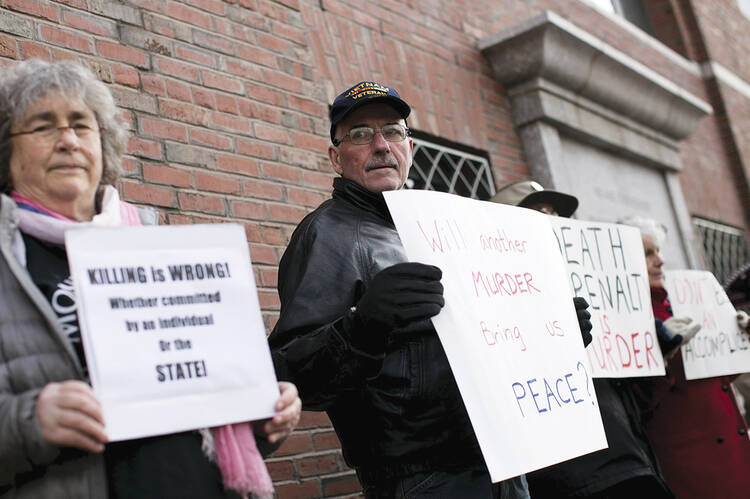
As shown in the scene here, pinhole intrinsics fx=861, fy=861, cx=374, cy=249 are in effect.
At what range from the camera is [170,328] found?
166 cm

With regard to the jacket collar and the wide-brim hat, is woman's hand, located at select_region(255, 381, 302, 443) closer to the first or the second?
the jacket collar

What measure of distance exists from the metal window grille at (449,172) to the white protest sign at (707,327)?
1.53 m

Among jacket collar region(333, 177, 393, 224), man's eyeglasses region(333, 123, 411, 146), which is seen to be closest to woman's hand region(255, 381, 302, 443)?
jacket collar region(333, 177, 393, 224)

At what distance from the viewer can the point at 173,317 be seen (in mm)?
1670

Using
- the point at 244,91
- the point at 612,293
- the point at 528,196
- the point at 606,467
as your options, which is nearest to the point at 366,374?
the point at 606,467

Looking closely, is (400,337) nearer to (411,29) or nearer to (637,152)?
(411,29)

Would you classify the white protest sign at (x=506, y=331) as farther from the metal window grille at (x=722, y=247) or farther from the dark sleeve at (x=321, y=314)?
the metal window grille at (x=722, y=247)

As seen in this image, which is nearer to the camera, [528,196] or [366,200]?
[366,200]

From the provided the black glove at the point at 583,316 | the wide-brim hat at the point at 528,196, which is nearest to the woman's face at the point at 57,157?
the black glove at the point at 583,316

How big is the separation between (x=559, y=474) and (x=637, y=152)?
15.3ft

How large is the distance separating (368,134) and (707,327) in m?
2.24

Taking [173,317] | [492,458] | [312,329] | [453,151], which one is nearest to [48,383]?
[173,317]

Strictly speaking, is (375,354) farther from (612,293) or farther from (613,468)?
(612,293)

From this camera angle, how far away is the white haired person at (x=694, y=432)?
3723mm
